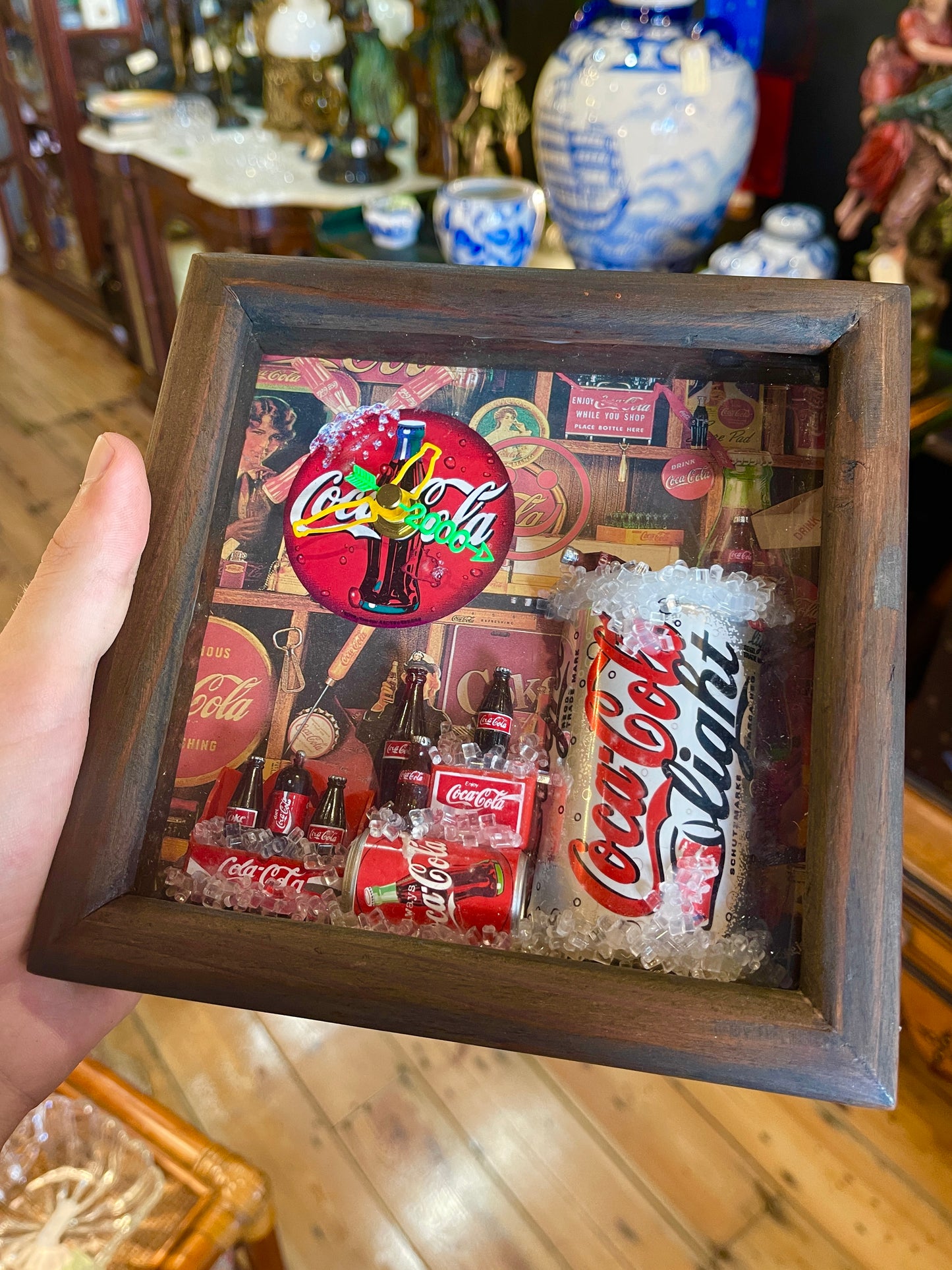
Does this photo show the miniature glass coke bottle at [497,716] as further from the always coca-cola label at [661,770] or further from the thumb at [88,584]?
the thumb at [88,584]

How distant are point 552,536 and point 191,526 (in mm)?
253

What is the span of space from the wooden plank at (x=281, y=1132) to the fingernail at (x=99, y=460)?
1064 mm

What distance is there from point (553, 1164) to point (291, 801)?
99cm

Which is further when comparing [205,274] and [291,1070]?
[291,1070]

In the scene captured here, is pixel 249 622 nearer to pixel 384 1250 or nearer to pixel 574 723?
pixel 574 723

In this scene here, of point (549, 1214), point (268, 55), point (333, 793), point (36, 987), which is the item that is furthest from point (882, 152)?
point (268, 55)

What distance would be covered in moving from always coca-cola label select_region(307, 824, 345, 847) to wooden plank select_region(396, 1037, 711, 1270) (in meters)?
0.95

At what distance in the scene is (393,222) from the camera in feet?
4.93

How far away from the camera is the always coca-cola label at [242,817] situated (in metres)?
0.59

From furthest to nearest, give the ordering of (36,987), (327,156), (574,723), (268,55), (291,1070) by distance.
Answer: (268,55) → (327,156) → (291,1070) → (36,987) → (574,723)

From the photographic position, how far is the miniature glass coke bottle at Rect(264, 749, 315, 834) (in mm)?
590

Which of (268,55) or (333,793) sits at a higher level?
(268,55)

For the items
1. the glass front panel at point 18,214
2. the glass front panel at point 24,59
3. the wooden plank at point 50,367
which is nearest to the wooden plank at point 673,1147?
the wooden plank at point 50,367

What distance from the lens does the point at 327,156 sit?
2041mm
